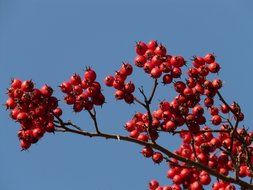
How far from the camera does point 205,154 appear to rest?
8867 millimetres

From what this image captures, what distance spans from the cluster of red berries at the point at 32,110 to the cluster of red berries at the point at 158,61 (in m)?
1.64

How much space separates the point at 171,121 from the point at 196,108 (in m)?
0.47

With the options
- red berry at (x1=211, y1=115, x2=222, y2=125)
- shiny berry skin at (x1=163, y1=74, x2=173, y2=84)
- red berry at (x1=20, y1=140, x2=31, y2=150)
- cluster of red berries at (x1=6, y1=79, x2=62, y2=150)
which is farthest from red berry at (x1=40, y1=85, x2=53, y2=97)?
red berry at (x1=211, y1=115, x2=222, y2=125)

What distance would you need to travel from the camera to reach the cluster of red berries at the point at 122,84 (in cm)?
829

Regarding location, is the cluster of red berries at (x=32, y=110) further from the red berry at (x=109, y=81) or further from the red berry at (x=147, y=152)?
the red berry at (x=147, y=152)

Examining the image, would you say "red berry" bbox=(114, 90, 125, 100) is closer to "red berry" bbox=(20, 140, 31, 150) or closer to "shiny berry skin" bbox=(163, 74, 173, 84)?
"shiny berry skin" bbox=(163, 74, 173, 84)

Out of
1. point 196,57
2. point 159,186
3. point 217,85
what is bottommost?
point 159,186

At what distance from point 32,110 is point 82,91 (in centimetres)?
88

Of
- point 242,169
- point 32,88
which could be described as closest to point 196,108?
point 242,169

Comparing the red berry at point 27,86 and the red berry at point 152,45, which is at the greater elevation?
the red berry at point 152,45

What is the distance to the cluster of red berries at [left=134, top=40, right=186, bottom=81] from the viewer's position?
8242mm

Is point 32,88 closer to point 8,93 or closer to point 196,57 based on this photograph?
point 8,93

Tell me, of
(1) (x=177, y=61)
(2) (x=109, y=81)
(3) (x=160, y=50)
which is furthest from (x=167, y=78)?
(2) (x=109, y=81)

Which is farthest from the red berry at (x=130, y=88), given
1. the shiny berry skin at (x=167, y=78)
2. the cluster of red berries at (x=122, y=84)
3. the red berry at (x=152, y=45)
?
the red berry at (x=152, y=45)
